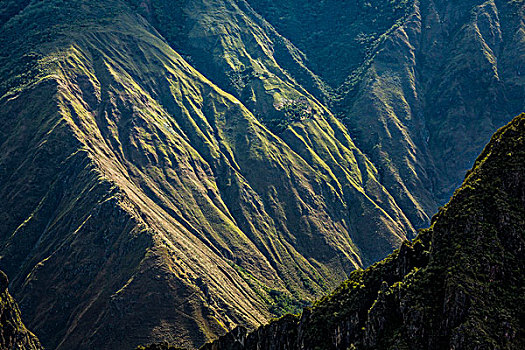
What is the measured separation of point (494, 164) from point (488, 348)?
130 feet

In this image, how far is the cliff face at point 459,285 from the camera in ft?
300

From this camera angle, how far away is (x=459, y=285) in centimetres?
9381

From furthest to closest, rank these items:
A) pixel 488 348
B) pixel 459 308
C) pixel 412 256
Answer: pixel 412 256, pixel 459 308, pixel 488 348

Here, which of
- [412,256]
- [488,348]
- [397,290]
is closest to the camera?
[488,348]

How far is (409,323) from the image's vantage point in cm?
9875

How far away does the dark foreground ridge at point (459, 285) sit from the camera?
91.3 metres

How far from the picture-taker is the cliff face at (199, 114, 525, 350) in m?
91.3

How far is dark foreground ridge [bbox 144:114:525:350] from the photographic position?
9131cm

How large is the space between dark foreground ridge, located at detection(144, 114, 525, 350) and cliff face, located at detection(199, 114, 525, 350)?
0.18 meters

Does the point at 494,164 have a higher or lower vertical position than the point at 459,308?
higher

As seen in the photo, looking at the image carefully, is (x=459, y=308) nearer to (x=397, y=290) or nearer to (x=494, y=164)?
(x=397, y=290)

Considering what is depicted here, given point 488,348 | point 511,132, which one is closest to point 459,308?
point 488,348

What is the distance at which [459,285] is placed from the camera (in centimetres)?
9381

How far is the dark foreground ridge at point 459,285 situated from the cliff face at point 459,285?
0.18 meters
